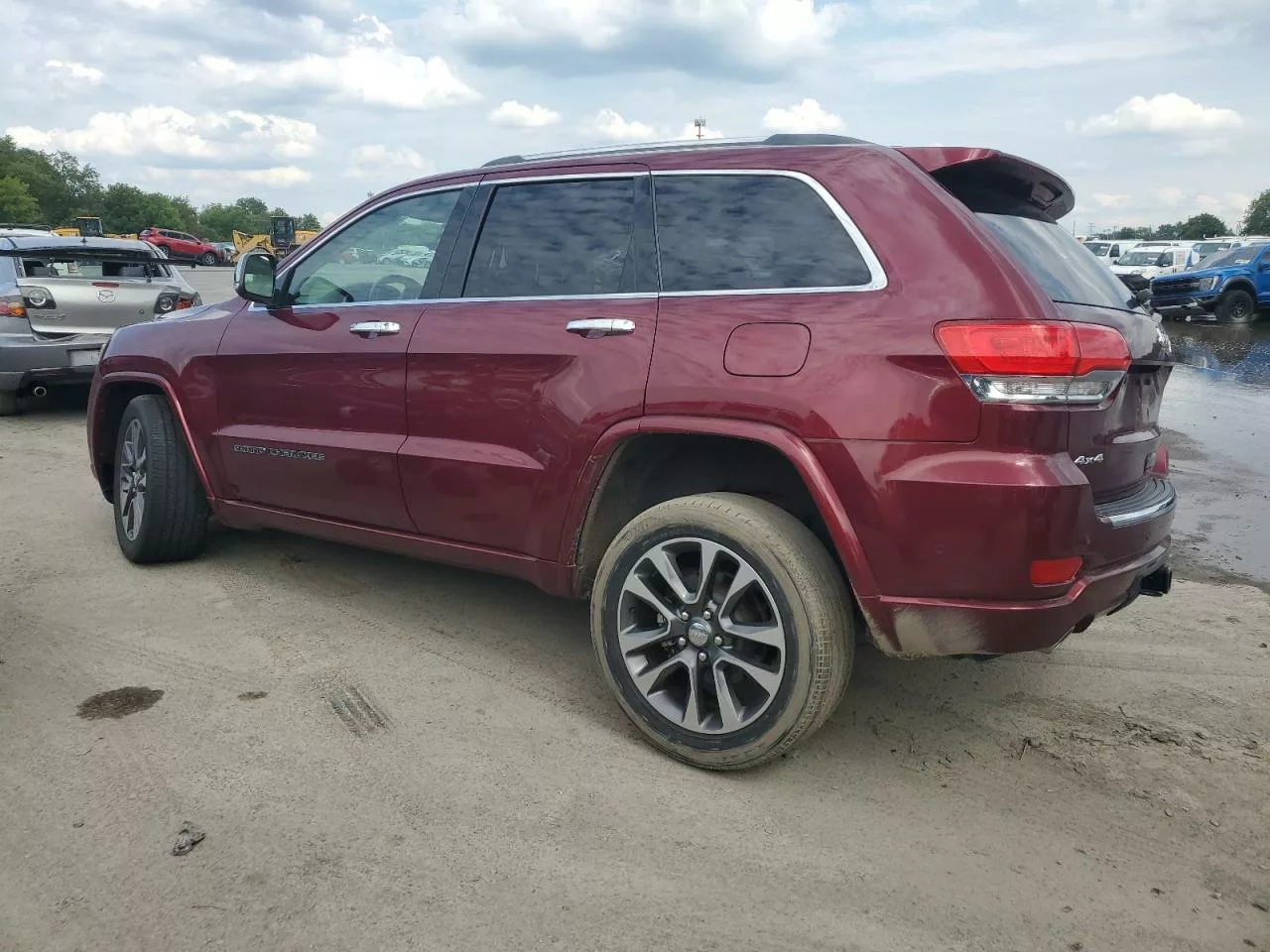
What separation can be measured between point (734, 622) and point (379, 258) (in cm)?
216

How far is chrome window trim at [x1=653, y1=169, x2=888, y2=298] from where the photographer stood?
2756mm

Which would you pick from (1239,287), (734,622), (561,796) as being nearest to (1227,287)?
(1239,287)

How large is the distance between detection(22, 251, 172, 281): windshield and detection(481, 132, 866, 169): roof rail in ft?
21.7

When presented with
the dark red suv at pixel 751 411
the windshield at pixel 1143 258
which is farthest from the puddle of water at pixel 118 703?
the windshield at pixel 1143 258

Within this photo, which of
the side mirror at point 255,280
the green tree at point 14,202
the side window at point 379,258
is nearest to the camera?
the side window at point 379,258

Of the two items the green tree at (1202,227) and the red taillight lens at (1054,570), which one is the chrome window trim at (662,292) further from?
the green tree at (1202,227)

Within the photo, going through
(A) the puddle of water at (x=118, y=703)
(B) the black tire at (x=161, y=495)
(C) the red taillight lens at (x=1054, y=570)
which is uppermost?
Result: (C) the red taillight lens at (x=1054, y=570)

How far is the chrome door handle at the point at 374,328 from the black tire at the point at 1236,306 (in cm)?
2111

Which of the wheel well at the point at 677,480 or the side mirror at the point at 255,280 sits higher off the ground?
the side mirror at the point at 255,280

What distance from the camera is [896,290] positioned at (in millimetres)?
2693

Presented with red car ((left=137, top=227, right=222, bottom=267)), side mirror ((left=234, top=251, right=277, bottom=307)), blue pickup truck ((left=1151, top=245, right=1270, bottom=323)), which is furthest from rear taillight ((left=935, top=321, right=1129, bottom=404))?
red car ((left=137, top=227, right=222, bottom=267))

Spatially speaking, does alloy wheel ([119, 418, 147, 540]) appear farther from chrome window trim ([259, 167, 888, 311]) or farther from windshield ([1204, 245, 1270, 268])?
windshield ([1204, 245, 1270, 268])

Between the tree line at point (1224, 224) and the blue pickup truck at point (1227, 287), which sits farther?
the tree line at point (1224, 224)

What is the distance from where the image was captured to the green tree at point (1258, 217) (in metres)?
90.5
